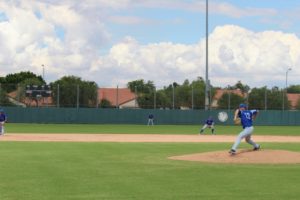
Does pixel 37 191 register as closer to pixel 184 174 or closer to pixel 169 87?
pixel 184 174

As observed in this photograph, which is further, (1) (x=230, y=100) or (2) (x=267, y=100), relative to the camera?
(2) (x=267, y=100)

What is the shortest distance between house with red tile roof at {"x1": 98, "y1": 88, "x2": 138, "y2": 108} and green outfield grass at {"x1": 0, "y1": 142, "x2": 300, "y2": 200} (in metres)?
44.1

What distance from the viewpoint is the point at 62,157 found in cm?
1689

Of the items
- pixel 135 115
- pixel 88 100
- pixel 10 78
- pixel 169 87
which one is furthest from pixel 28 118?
pixel 10 78

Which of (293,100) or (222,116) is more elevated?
(293,100)

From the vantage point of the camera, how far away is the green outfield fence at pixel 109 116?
56250mm

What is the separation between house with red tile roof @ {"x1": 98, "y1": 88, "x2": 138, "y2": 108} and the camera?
6084 cm

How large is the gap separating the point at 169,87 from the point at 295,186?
5050 cm

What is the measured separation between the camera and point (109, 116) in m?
58.2

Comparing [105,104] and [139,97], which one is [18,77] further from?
[139,97]

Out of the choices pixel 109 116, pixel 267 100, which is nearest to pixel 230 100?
pixel 267 100

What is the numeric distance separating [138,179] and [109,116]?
153ft

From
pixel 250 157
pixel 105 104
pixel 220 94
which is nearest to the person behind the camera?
pixel 250 157

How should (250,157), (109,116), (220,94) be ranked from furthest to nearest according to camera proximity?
(220,94), (109,116), (250,157)
